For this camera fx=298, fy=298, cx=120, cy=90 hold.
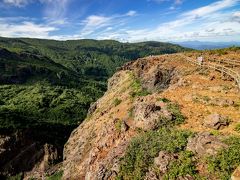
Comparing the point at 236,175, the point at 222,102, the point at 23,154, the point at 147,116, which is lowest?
the point at 23,154

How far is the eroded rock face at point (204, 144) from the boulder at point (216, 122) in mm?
2077

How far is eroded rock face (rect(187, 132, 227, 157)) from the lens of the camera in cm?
2179

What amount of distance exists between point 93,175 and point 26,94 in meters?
164

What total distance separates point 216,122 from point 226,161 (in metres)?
5.81

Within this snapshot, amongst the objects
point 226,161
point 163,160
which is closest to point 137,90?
point 163,160

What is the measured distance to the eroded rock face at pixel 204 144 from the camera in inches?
858

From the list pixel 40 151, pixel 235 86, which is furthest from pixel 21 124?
pixel 235 86

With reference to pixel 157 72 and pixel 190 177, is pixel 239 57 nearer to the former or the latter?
pixel 157 72

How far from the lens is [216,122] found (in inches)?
1009

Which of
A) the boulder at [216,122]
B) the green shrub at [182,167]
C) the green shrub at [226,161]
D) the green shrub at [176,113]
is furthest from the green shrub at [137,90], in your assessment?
the green shrub at [226,161]

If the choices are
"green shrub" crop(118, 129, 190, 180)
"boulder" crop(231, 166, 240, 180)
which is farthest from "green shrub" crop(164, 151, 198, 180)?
"boulder" crop(231, 166, 240, 180)

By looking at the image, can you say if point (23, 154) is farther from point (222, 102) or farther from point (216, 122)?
point (216, 122)

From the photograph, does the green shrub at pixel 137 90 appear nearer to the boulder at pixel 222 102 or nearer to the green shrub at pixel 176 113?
the green shrub at pixel 176 113

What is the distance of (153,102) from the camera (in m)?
33.0
